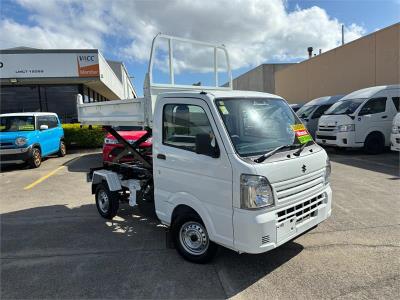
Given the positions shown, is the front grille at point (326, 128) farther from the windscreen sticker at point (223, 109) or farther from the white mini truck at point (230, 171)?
the windscreen sticker at point (223, 109)

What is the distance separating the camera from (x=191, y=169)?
405 centimetres

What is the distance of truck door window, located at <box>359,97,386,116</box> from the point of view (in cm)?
1253

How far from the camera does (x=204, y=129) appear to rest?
4.05 m

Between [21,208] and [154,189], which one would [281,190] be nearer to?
[154,189]

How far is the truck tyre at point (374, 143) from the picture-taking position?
12.5 m

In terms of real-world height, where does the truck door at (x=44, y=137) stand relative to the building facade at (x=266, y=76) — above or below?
below

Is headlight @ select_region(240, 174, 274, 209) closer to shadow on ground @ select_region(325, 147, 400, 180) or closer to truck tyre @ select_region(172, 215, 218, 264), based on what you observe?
truck tyre @ select_region(172, 215, 218, 264)

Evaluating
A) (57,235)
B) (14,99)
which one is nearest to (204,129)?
(57,235)

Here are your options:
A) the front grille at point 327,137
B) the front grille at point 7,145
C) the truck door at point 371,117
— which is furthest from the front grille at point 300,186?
the front grille at point 7,145

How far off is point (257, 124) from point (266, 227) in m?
1.30

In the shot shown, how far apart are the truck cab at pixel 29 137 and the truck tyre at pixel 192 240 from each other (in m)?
8.68

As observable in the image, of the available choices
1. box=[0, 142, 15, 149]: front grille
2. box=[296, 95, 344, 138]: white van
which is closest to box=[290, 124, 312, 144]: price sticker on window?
box=[0, 142, 15, 149]: front grille

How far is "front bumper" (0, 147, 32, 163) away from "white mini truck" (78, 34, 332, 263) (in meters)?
7.60

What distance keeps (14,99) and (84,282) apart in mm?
21271
